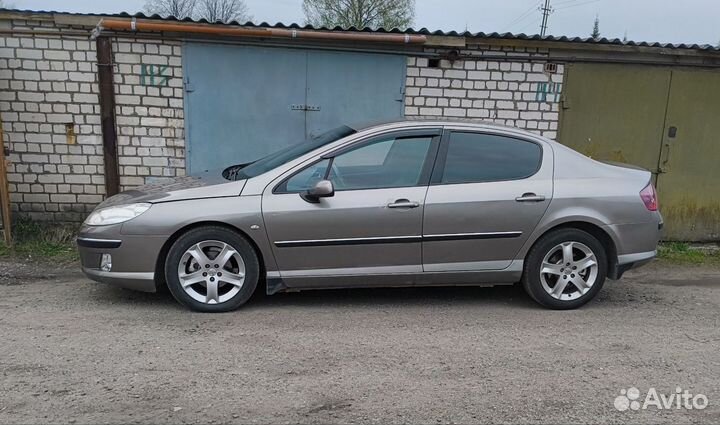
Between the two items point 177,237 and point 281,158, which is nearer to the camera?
point 177,237

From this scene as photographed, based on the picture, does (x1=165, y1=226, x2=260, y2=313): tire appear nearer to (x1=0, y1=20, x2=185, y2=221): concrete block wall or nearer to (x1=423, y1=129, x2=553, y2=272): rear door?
(x1=423, y1=129, x2=553, y2=272): rear door

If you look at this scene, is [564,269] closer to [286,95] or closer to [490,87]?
[490,87]

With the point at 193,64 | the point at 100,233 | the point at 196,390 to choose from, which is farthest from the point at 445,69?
the point at 196,390

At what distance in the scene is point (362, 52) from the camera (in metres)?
6.96

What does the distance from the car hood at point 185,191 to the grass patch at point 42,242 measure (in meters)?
2.00

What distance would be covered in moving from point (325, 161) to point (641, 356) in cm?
274

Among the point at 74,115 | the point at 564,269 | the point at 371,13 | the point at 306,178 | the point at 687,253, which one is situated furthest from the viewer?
the point at 371,13

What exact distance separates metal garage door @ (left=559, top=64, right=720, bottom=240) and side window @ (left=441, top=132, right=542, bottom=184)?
123 inches

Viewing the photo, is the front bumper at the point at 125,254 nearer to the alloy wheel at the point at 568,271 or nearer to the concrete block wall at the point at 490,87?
the alloy wheel at the point at 568,271

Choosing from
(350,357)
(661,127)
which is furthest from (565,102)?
(350,357)

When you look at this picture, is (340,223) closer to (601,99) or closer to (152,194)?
(152,194)

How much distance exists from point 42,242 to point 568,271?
19.1 feet

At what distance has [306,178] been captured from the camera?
4398mm

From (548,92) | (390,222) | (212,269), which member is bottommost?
(212,269)
